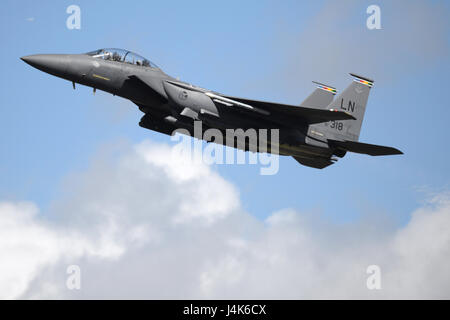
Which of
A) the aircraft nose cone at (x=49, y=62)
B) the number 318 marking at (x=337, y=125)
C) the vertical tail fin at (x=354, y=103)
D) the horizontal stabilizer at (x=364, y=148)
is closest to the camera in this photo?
the aircraft nose cone at (x=49, y=62)

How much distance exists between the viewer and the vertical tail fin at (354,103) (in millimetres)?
24719

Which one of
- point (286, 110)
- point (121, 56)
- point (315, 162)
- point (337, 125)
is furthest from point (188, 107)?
point (337, 125)

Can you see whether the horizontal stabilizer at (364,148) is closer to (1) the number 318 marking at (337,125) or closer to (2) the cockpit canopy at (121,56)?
(1) the number 318 marking at (337,125)

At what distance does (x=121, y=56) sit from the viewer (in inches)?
864

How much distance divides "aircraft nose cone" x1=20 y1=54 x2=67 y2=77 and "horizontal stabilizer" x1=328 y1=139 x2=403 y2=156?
1003cm

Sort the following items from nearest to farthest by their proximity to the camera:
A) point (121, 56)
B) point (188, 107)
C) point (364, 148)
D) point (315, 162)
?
point (188, 107)
point (121, 56)
point (364, 148)
point (315, 162)

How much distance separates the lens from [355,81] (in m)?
25.4

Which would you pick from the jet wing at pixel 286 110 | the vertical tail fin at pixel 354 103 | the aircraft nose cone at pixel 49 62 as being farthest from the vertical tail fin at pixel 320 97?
the aircraft nose cone at pixel 49 62

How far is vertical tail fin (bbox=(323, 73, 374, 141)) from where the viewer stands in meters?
24.7

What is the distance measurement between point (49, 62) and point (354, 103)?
11911 millimetres

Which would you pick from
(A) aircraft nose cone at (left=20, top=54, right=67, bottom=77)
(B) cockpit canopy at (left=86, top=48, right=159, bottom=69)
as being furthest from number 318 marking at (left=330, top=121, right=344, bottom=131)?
(A) aircraft nose cone at (left=20, top=54, right=67, bottom=77)

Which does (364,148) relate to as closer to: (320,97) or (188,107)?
(320,97)

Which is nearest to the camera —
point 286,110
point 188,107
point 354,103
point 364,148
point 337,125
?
point 188,107
